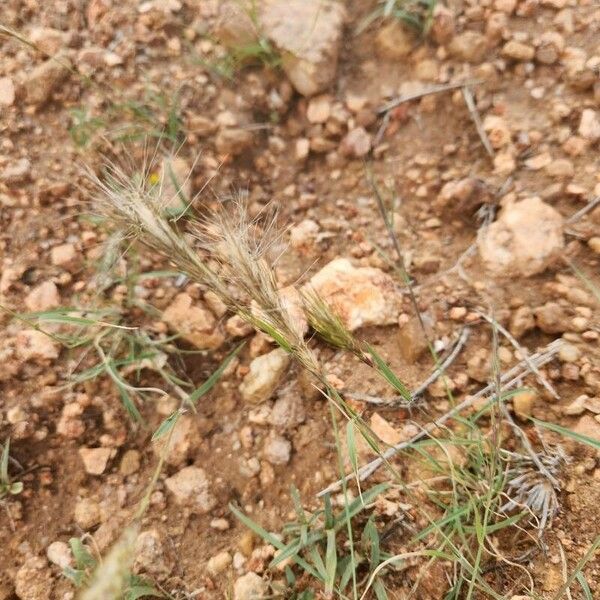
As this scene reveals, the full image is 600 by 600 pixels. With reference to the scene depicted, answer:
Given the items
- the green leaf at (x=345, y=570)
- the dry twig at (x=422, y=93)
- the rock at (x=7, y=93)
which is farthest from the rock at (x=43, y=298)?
the dry twig at (x=422, y=93)

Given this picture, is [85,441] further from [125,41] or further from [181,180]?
[125,41]

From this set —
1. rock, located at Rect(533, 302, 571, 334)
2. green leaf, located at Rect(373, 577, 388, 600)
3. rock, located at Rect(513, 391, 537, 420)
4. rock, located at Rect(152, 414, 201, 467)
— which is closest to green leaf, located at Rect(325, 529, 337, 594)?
green leaf, located at Rect(373, 577, 388, 600)

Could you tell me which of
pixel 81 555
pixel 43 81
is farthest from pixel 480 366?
pixel 43 81

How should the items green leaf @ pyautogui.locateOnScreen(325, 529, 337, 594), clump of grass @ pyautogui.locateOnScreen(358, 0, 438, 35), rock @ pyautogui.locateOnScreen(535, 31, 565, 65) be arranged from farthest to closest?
clump of grass @ pyautogui.locateOnScreen(358, 0, 438, 35)
rock @ pyautogui.locateOnScreen(535, 31, 565, 65)
green leaf @ pyautogui.locateOnScreen(325, 529, 337, 594)

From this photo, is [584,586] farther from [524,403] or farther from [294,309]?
[294,309]

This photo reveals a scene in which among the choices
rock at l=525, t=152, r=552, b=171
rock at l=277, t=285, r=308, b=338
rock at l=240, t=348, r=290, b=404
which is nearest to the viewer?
→ rock at l=277, t=285, r=308, b=338

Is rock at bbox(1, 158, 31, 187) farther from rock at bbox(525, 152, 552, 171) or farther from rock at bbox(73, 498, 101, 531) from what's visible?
rock at bbox(525, 152, 552, 171)
